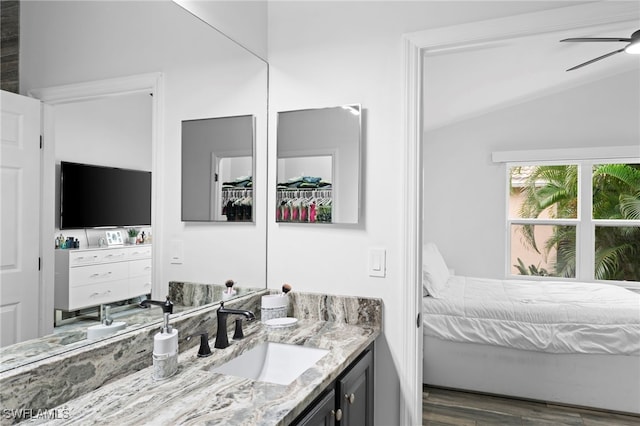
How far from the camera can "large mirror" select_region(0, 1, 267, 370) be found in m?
1.04

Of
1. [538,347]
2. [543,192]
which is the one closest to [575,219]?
[543,192]

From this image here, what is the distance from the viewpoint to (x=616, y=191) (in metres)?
4.87

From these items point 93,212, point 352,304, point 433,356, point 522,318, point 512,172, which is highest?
point 512,172

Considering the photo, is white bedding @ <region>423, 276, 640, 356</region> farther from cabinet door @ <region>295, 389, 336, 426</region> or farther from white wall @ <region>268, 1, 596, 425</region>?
cabinet door @ <region>295, 389, 336, 426</region>

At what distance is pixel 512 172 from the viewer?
5223mm

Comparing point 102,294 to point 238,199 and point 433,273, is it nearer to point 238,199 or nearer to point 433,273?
point 238,199

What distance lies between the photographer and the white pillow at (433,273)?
11.5 feet

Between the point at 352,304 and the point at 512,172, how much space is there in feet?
13.5

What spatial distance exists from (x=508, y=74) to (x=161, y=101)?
3.61 meters

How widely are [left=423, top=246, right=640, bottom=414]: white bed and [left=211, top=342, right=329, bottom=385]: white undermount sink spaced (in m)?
1.95

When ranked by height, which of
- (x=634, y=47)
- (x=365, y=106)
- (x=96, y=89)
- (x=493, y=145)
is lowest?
(x=96, y=89)

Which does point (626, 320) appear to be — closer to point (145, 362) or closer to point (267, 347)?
point (267, 347)

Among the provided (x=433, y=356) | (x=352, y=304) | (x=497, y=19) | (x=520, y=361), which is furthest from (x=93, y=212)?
(x=520, y=361)

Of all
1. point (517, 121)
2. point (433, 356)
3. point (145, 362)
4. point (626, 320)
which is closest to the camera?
point (145, 362)
